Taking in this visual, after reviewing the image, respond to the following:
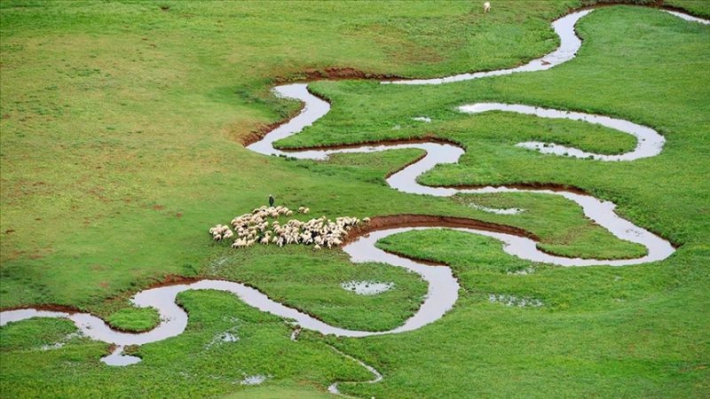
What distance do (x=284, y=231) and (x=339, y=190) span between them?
165 inches

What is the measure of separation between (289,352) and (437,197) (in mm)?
12448

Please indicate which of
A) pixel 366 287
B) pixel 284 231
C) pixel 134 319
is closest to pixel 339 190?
pixel 284 231

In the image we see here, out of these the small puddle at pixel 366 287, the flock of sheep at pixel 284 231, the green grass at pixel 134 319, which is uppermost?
the flock of sheep at pixel 284 231

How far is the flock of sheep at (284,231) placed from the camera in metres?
42.9

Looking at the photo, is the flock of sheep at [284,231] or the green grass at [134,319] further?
the flock of sheep at [284,231]

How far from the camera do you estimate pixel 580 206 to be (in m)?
45.7

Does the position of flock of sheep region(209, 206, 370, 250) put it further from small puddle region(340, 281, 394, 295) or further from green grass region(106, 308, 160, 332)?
green grass region(106, 308, 160, 332)

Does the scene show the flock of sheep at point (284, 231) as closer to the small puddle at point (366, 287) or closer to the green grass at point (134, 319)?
the small puddle at point (366, 287)

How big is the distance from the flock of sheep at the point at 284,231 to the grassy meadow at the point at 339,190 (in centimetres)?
49

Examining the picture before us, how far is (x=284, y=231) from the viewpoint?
43250 millimetres

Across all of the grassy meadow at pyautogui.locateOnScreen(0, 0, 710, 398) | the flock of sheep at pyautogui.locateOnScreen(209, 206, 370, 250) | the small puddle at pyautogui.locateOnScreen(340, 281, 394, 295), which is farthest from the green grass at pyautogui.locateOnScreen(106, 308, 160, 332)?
the small puddle at pyautogui.locateOnScreen(340, 281, 394, 295)

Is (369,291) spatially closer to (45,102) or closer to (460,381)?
(460,381)

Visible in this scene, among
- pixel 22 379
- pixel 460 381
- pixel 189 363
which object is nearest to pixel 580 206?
pixel 460 381

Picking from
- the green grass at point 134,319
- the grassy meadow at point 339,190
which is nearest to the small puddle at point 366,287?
the grassy meadow at point 339,190
